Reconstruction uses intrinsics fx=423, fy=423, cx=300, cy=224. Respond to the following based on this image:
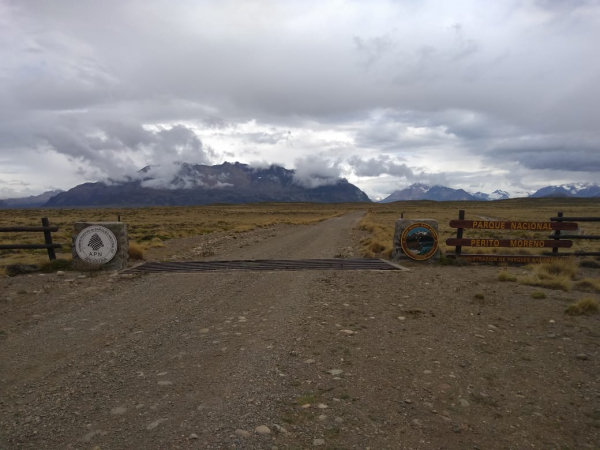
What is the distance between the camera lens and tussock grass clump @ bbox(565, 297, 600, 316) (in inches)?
276

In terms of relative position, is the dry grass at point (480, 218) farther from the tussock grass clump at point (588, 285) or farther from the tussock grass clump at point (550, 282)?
the tussock grass clump at point (588, 285)

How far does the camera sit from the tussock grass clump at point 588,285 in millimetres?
9188

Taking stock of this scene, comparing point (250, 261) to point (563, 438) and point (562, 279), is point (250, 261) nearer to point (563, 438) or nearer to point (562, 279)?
point (562, 279)

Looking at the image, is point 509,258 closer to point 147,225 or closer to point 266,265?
point 266,265

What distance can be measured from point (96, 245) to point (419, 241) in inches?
356

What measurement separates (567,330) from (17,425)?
22.5 feet

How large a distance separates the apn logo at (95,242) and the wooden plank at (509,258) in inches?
398

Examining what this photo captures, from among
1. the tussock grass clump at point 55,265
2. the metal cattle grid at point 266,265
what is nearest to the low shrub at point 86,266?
the tussock grass clump at point 55,265

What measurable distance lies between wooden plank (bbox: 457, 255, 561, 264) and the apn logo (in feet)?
33.2

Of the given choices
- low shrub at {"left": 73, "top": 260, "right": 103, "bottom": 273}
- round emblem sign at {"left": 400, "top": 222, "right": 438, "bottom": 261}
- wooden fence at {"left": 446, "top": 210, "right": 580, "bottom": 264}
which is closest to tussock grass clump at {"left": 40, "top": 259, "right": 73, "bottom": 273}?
low shrub at {"left": 73, "top": 260, "right": 103, "bottom": 273}

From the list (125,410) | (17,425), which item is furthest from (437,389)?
(17,425)

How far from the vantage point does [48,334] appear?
6.10 metres

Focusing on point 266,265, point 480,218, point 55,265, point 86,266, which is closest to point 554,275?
point 266,265

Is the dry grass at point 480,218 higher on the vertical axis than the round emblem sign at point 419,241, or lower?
lower
